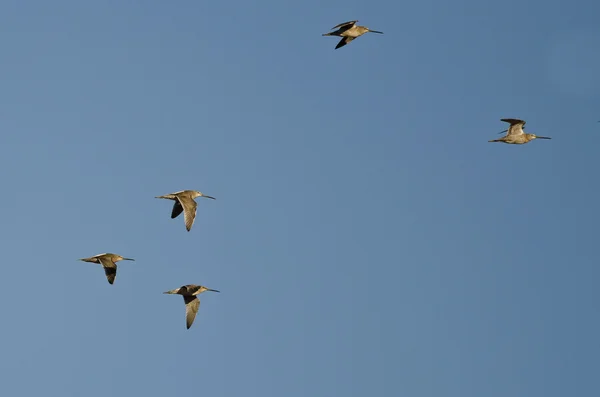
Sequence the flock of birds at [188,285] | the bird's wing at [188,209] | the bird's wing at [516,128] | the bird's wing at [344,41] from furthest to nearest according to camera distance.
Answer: the bird's wing at [516,128] < the bird's wing at [344,41] < the flock of birds at [188,285] < the bird's wing at [188,209]

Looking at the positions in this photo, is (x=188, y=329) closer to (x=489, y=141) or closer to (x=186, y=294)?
(x=186, y=294)

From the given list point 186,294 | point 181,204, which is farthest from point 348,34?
point 186,294

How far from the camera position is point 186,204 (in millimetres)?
47344

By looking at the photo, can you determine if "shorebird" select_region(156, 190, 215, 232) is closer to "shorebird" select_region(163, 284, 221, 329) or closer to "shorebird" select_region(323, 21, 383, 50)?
"shorebird" select_region(163, 284, 221, 329)

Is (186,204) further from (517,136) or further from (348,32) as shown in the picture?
(517,136)

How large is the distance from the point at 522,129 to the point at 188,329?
20.1m

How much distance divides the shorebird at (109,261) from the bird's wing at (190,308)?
3.79m

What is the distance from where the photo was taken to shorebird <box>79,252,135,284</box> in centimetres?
4853

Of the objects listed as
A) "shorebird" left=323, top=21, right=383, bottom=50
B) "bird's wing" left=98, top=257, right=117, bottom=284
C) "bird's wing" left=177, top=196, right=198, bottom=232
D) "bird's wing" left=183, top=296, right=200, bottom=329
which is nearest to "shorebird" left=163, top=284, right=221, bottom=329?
"bird's wing" left=183, top=296, right=200, bottom=329

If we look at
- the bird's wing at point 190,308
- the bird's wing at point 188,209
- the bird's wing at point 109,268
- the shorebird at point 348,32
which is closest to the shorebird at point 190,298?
the bird's wing at point 190,308

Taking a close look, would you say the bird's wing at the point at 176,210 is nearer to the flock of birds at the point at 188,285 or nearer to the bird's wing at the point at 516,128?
the flock of birds at the point at 188,285

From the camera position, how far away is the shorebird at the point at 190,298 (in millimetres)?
49141

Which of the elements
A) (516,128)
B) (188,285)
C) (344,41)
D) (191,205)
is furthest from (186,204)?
(516,128)

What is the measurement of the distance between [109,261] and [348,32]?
16.8 metres
